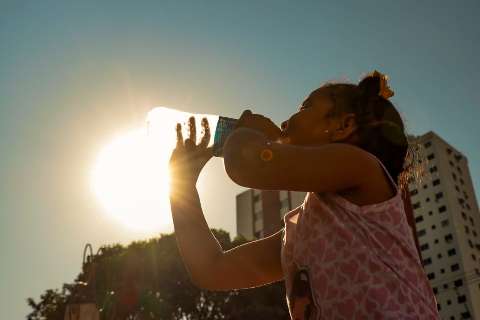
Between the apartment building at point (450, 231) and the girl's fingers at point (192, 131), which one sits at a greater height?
the apartment building at point (450, 231)

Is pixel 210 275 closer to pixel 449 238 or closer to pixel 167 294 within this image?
pixel 167 294

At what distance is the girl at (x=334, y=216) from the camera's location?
1.41m

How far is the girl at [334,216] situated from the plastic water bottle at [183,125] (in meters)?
0.37

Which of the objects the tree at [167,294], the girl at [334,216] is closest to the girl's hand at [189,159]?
the girl at [334,216]

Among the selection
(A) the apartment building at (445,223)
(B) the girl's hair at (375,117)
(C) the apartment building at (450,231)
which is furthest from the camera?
(C) the apartment building at (450,231)

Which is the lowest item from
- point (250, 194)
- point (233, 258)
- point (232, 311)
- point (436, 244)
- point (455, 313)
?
point (233, 258)

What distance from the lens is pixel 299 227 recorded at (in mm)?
1624

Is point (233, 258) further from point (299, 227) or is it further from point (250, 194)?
point (250, 194)

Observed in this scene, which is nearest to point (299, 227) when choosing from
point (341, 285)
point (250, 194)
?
point (341, 285)

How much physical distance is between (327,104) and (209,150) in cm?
53

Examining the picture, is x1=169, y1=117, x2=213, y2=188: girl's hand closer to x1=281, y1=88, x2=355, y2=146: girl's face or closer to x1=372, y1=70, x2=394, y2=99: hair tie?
x1=281, y1=88, x2=355, y2=146: girl's face

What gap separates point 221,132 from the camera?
7.18 feet

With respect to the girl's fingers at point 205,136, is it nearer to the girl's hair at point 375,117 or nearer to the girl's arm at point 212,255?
the girl's arm at point 212,255

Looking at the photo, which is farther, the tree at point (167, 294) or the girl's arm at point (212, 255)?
the tree at point (167, 294)
